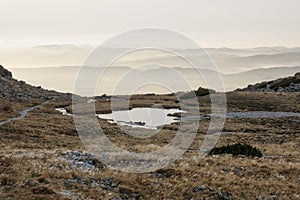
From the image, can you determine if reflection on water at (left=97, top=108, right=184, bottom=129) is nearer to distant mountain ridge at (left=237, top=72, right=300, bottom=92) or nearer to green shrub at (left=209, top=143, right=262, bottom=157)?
green shrub at (left=209, top=143, right=262, bottom=157)

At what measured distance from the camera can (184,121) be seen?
61.8m

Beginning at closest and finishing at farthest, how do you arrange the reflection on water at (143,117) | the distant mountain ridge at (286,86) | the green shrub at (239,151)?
the green shrub at (239,151)
the reflection on water at (143,117)
the distant mountain ridge at (286,86)

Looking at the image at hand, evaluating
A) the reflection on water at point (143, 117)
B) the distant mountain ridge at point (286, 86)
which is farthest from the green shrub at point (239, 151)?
the distant mountain ridge at point (286, 86)

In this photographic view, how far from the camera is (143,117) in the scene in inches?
2608

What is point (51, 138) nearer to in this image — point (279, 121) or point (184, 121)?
point (184, 121)

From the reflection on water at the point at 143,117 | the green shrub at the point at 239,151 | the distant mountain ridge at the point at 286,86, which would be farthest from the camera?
the distant mountain ridge at the point at 286,86

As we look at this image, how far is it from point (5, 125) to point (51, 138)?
26.8 feet

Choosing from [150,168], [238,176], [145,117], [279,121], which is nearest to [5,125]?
[145,117]

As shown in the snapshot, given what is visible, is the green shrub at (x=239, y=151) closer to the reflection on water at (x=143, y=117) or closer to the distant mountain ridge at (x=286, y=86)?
the reflection on water at (x=143, y=117)

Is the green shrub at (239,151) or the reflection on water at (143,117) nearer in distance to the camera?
the green shrub at (239,151)

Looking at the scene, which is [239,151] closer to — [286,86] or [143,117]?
[143,117]

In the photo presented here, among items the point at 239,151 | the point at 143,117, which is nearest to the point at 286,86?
the point at 143,117

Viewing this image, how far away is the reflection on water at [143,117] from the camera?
197ft

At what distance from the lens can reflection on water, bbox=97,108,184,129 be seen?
6012cm
